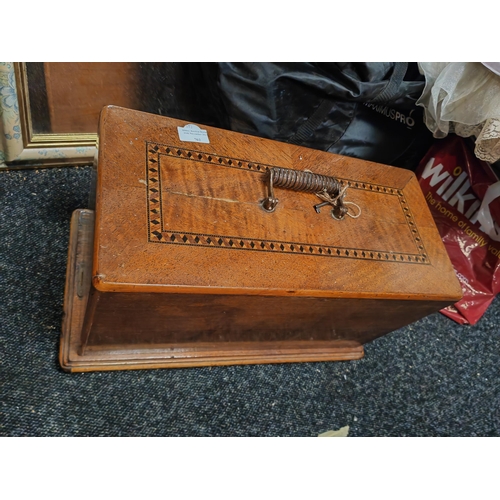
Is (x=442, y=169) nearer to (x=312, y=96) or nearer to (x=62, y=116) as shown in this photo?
(x=312, y=96)

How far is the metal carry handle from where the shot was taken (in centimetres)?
88

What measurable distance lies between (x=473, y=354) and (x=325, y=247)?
705 millimetres

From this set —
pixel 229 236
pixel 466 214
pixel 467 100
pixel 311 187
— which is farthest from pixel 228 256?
Answer: pixel 466 214

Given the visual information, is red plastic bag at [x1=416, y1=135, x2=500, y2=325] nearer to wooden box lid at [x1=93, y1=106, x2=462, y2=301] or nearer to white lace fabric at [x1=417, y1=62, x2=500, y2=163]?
white lace fabric at [x1=417, y1=62, x2=500, y2=163]

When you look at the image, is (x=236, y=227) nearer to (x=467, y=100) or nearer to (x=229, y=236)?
(x=229, y=236)

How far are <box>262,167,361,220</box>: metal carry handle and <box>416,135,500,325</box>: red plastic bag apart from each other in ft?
1.51

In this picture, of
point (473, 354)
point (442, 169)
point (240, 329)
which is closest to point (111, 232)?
point (240, 329)

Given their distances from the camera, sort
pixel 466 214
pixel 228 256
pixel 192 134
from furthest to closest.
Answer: pixel 466 214, pixel 192 134, pixel 228 256

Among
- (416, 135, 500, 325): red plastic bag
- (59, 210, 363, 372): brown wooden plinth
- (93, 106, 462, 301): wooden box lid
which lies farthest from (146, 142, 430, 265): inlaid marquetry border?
(416, 135, 500, 325): red plastic bag

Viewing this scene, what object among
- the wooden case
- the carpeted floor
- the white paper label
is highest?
the white paper label

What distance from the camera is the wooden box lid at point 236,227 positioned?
28.8 inches

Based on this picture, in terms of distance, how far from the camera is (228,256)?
785 mm

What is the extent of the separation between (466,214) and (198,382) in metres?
0.86
